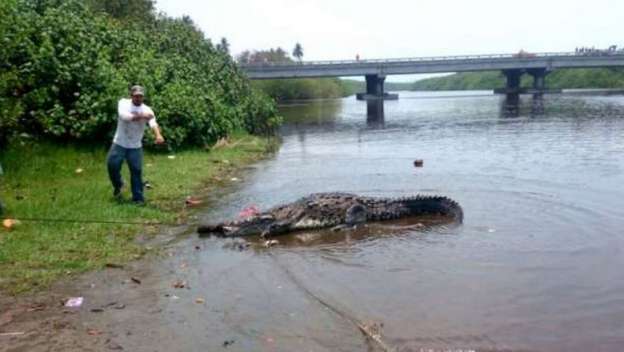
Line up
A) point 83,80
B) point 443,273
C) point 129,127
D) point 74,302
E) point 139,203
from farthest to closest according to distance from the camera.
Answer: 1. point 83,80
2. point 139,203
3. point 129,127
4. point 443,273
5. point 74,302

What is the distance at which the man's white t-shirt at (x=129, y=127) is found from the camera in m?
9.21

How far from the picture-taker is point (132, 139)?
954 cm

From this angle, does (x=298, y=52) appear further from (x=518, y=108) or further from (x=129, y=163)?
(x=129, y=163)

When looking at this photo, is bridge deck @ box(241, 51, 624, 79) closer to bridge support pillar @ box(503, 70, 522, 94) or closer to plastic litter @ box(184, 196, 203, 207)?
bridge support pillar @ box(503, 70, 522, 94)

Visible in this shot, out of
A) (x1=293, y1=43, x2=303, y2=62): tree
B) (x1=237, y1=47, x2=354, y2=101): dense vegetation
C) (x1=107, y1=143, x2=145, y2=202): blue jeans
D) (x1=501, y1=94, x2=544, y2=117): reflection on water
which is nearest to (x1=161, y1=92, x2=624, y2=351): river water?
(x1=107, y1=143, x2=145, y2=202): blue jeans

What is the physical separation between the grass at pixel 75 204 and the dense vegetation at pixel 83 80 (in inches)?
27.0

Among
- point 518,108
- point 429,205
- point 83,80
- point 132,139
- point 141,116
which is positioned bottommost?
point 518,108

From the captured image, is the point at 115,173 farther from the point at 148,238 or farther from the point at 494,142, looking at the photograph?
the point at 494,142

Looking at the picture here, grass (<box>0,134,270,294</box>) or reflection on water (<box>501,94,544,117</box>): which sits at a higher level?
grass (<box>0,134,270,294</box>)

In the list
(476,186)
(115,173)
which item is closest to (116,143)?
(115,173)

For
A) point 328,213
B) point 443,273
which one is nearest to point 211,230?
→ point 328,213

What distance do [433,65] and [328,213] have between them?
62.1m

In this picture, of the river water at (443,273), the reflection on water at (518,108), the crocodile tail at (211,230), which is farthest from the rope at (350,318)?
the reflection on water at (518,108)

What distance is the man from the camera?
9.18 meters
